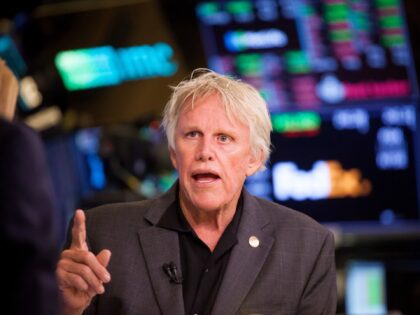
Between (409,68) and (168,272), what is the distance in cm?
364

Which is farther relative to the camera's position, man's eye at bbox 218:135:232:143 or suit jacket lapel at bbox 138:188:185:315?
man's eye at bbox 218:135:232:143

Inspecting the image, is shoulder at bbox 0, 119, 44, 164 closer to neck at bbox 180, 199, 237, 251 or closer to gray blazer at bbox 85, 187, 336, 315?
gray blazer at bbox 85, 187, 336, 315

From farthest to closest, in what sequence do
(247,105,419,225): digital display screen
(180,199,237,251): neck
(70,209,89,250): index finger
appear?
(247,105,419,225): digital display screen, (180,199,237,251): neck, (70,209,89,250): index finger

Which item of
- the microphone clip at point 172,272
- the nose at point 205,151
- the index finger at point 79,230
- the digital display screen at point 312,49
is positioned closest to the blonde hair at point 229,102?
the nose at point 205,151

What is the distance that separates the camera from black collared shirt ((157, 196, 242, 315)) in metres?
2.97

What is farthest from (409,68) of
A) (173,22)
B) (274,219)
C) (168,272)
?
(168,272)

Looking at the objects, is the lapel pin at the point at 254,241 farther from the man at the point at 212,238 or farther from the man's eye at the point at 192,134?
the man's eye at the point at 192,134

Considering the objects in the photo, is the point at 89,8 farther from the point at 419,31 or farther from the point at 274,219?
the point at 274,219

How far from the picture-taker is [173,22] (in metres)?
6.42

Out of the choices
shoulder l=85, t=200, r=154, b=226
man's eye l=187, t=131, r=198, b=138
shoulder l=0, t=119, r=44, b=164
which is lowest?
shoulder l=85, t=200, r=154, b=226

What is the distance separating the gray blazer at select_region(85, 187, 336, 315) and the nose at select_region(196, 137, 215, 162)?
0.26 m

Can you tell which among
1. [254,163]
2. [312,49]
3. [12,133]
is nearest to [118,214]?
[254,163]

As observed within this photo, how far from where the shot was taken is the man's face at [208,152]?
3037 mm

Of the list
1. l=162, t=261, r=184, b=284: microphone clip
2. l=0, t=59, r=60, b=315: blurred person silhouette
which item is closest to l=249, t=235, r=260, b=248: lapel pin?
l=162, t=261, r=184, b=284: microphone clip
